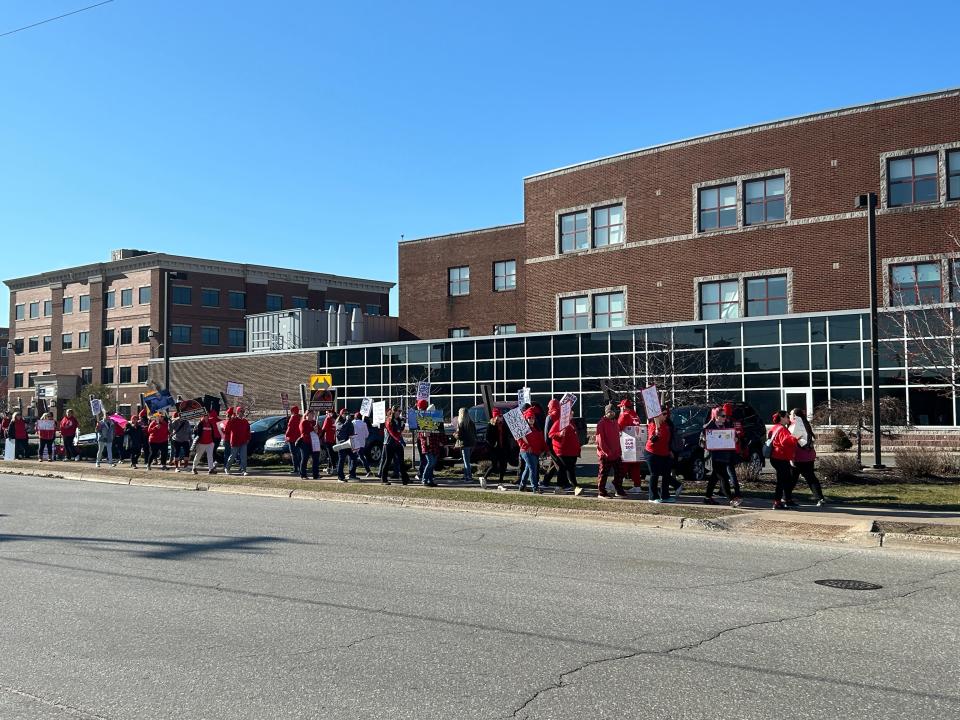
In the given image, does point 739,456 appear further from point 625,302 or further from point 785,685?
point 625,302

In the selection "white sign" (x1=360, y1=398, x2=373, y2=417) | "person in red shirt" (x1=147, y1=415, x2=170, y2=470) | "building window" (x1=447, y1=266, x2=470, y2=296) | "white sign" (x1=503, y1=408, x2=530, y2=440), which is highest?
"building window" (x1=447, y1=266, x2=470, y2=296)

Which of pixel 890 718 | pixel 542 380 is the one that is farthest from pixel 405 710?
pixel 542 380

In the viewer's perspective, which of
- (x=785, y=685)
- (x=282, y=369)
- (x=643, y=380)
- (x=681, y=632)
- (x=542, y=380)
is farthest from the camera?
(x=282, y=369)

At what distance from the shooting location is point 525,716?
5246 mm

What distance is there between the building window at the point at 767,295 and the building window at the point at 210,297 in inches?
1926

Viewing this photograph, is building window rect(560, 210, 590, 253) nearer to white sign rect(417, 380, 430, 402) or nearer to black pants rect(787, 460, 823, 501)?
white sign rect(417, 380, 430, 402)

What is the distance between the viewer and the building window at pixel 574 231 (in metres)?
46.4

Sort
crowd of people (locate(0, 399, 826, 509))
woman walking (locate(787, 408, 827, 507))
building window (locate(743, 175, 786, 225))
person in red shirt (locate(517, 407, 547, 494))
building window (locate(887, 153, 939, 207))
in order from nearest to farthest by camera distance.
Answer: woman walking (locate(787, 408, 827, 507))
crowd of people (locate(0, 399, 826, 509))
person in red shirt (locate(517, 407, 547, 494))
building window (locate(887, 153, 939, 207))
building window (locate(743, 175, 786, 225))

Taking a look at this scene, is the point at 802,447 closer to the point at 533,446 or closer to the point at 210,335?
the point at 533,446

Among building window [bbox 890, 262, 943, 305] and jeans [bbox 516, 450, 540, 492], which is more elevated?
building window [bbox 890, 262, 943, 305]

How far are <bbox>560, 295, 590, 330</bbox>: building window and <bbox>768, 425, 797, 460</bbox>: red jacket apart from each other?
30.1 metres

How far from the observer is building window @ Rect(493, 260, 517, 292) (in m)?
54.8

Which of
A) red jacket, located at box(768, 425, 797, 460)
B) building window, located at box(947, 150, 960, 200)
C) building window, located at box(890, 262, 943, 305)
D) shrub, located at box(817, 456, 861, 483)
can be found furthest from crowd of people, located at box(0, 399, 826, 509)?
building window, located at box(947, 150, 960, 200)

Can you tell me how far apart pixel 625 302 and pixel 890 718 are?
39.4 metres
